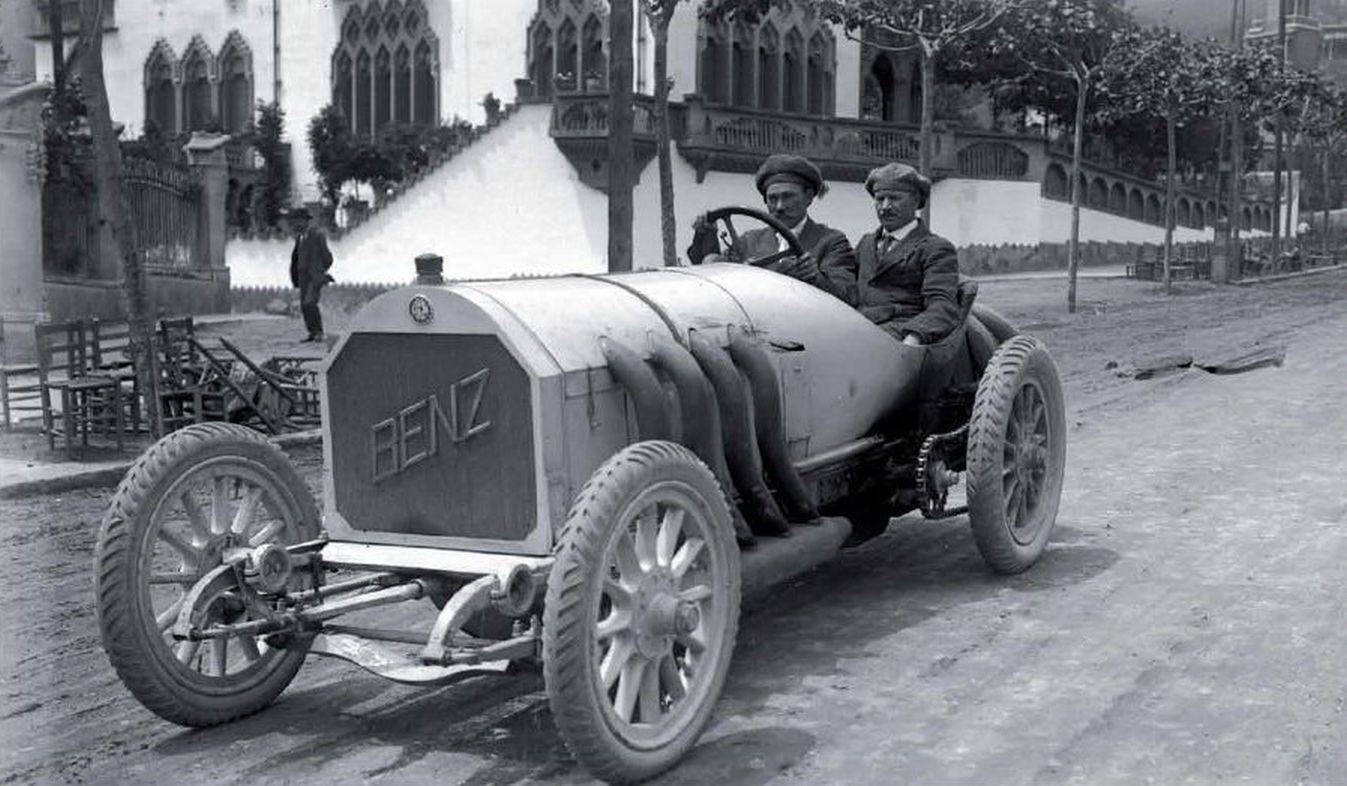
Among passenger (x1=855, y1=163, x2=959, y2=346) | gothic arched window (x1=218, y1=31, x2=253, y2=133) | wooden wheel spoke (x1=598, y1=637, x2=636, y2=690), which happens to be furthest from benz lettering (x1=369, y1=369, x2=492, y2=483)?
gothic arched window (x1=218, y1=31, x2=253, y2=133)

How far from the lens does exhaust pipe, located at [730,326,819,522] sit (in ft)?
20.3

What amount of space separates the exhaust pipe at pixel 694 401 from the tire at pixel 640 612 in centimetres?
54

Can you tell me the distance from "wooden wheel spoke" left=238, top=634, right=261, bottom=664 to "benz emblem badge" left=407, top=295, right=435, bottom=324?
1.19 metres

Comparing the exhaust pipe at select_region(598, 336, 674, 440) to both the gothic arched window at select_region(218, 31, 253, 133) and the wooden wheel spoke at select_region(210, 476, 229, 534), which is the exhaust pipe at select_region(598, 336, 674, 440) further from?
the gothic arched window at select_region(218, 31, 253, 133)

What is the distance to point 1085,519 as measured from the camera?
908cm

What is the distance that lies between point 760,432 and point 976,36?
33374mm

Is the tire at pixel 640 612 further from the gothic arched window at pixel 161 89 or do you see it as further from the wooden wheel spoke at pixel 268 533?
the gothic arched window at pixel 161 89

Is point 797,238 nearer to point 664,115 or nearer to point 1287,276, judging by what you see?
point 664,115

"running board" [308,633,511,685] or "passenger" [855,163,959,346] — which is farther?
"passenger" [855,163,959,346]

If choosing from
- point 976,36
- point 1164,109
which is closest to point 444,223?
point 976,36

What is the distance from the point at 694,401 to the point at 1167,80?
33985 mm

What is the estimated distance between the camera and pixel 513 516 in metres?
5.48

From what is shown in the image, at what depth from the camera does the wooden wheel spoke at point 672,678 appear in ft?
16.7

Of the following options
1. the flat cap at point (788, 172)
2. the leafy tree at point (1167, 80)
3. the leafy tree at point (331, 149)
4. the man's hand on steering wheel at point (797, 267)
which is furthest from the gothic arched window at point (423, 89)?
the man's hand on steering wheel at point (797, 267)
